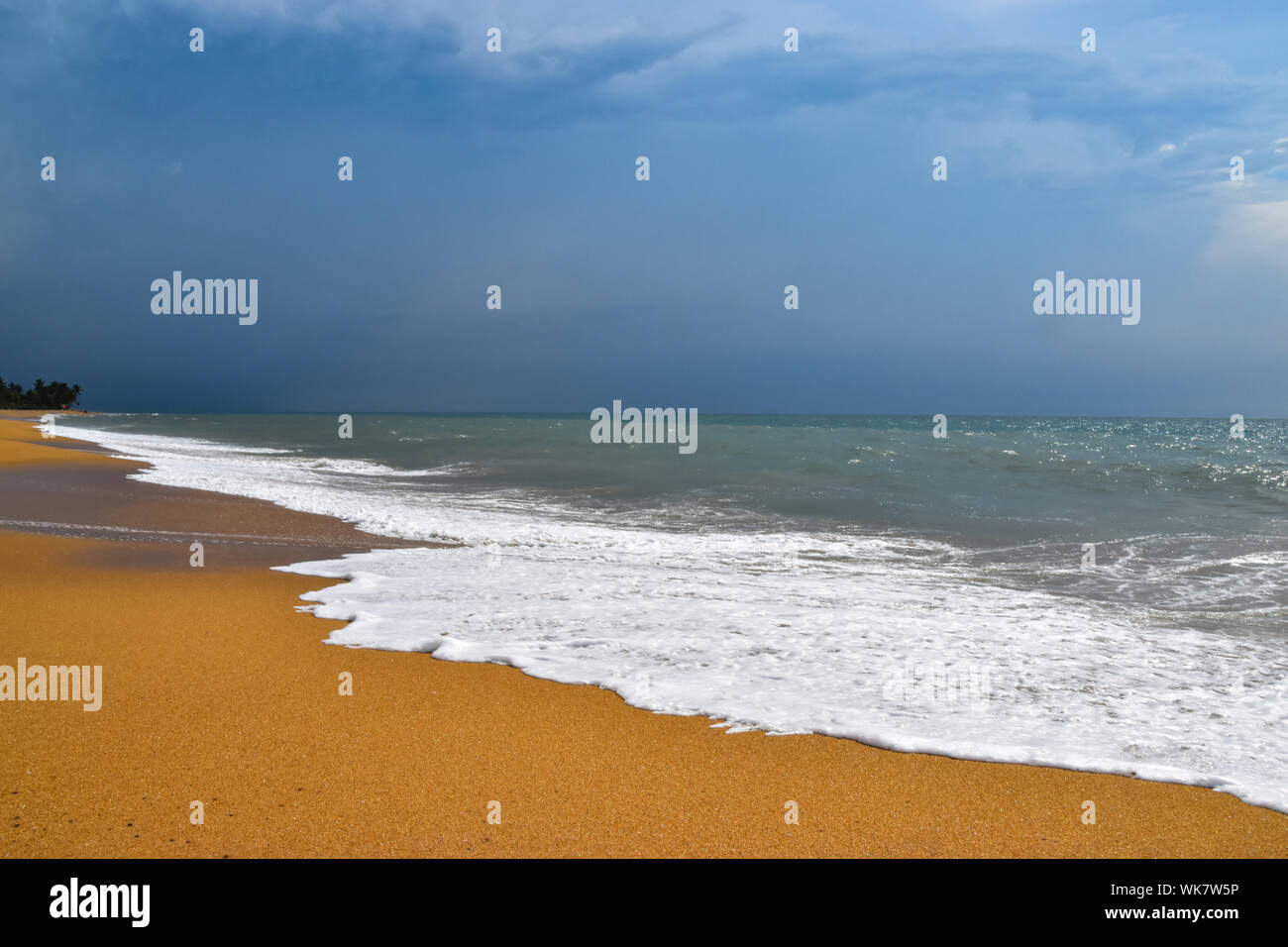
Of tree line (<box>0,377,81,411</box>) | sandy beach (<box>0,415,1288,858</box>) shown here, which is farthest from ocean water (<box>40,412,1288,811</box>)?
tree line (<box>0,377,81,411</box>)

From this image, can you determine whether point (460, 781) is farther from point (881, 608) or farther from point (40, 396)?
point (40, 396)

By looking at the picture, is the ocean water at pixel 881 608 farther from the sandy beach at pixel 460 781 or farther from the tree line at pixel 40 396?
the tree line at pixel 40 396

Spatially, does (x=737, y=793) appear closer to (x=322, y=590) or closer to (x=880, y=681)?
(x=880, y=681)

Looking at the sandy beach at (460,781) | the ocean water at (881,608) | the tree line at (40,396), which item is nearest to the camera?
the sandy beach at (460,781)

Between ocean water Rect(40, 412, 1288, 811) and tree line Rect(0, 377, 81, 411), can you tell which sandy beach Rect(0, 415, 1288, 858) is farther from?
tree line Rect(0, 377, 81, 411)

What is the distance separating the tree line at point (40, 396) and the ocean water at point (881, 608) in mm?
110505

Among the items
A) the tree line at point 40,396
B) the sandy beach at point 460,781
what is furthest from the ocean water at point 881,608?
the tree line at point 40,396

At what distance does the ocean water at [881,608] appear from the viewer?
4.64 m

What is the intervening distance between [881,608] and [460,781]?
485 centimetres

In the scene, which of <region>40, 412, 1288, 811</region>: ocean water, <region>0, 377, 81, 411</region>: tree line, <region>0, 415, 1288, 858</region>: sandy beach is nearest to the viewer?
<region>0, 415, 1288, 858</region>: sandy beach

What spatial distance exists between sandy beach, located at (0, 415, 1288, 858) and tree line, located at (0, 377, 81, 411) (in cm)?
12344

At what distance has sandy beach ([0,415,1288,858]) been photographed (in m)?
3.26

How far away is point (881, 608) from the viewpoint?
739 cm
